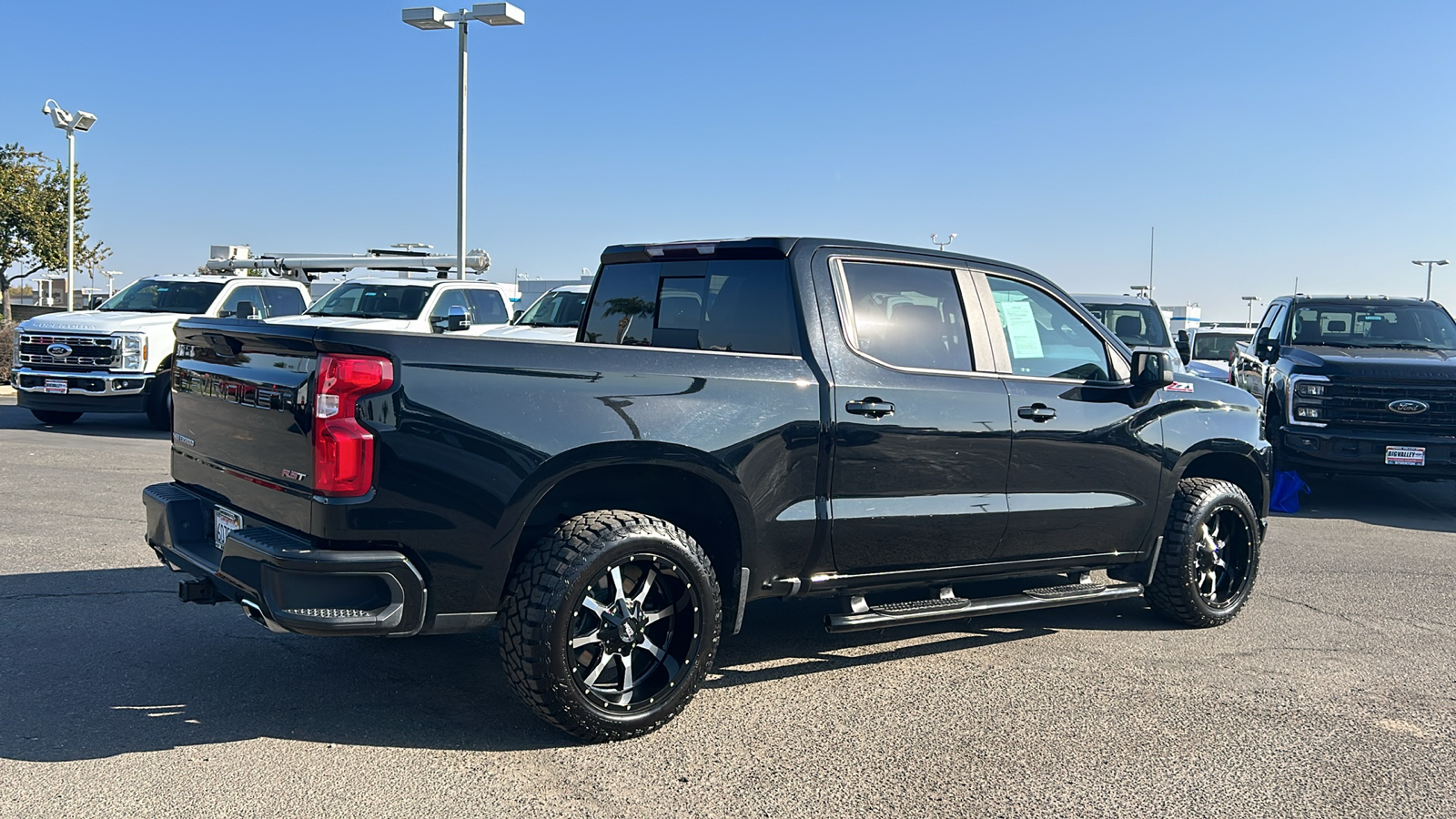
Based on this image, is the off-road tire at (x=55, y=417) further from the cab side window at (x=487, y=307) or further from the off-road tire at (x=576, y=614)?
the off-road tire at (x=576, y=614)

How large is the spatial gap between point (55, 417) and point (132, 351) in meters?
2.11

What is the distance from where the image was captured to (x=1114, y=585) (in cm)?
609

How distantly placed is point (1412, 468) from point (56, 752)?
10818 mm

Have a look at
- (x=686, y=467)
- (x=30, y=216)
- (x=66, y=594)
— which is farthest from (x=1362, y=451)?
(x=30, y=216)

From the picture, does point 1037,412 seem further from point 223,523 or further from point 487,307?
point 487,307

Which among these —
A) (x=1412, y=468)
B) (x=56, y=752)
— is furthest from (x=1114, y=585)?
(x=1412, y=468)

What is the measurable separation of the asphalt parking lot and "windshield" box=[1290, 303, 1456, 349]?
6182 mm

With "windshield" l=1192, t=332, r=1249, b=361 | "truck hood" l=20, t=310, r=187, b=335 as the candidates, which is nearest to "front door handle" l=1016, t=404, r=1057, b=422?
"truck hood" l=20, t=310, r=187, b=335

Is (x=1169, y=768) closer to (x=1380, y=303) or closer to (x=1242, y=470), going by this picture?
(x=1242, y=470)

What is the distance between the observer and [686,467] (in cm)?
456

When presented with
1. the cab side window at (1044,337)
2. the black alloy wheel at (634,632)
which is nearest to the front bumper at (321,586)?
the black alloy wheel at (634,632)

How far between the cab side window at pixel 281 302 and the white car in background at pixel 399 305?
0.20 metres

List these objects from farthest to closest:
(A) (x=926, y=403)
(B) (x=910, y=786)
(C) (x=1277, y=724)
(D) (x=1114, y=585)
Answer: (D) (x=1114, y=585)
(A) (x=926, y=403)
(C) (x=1277, y=724)
(B) (x=910, y=786)

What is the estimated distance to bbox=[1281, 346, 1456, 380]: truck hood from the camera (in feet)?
36.1
